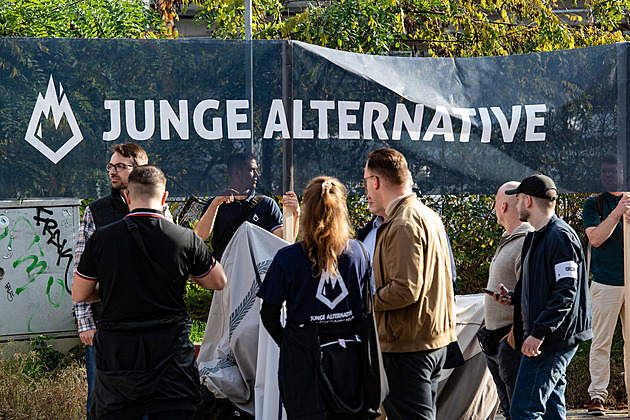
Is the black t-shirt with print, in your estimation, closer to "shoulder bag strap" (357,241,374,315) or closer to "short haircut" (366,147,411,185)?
"shoulder bag strap" (357,241,374,315)

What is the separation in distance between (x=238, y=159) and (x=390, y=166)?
144cm

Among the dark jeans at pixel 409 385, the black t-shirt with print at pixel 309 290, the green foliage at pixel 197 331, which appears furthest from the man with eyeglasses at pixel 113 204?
the green foliage at pixel 197 331

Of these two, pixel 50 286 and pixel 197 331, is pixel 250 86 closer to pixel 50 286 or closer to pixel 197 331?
pixel 50 286

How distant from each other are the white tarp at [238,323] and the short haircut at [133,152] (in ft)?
2.79

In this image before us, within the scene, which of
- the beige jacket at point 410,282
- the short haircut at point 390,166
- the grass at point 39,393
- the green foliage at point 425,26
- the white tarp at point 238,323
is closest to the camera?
the beige jacket at point 410,282

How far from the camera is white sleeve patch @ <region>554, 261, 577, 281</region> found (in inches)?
169

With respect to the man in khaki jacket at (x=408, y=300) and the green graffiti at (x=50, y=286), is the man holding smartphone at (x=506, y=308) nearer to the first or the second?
the man in khaki jacket at (x=408, y=300)

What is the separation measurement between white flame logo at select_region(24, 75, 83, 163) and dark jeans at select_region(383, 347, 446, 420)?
265 centimetres

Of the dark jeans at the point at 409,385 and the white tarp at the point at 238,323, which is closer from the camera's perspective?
the dark jeans at the point at 409,385

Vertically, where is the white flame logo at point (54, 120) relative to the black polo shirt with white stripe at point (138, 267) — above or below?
above

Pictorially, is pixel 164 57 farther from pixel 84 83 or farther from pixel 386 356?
pixel 386 356

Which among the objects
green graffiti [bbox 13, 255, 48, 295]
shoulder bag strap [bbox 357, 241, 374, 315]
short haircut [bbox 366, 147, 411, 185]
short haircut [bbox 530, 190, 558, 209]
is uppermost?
short haircut [bbox 366, 147, 411, 185]

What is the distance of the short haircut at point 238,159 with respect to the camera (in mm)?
5441

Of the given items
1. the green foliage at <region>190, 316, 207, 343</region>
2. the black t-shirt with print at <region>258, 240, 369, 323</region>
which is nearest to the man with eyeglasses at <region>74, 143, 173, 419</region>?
the black t-shirt with print at <region>258, 240, 369, 323</region>
